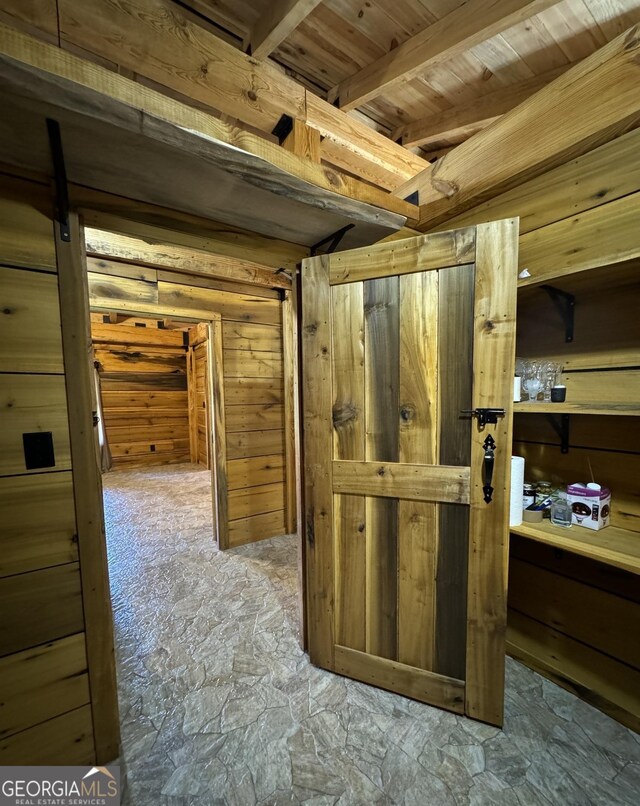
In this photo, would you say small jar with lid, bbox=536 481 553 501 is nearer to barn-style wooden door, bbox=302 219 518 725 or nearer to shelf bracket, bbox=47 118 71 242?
barn-style wooden door, bbox=302 219 518 725

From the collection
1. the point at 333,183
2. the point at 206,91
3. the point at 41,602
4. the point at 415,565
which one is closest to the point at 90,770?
the point at 41,602

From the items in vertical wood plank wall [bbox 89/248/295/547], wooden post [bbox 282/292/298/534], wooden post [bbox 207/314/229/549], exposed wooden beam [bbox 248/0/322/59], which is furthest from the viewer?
wooden post [bbox 282/292/298/534]

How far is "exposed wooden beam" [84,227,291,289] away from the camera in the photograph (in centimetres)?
216

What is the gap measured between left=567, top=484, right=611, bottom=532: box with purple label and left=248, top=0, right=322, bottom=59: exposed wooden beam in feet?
5.87

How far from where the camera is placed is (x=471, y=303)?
1.15 m

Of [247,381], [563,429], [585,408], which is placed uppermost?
[247,381]

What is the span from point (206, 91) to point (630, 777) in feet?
8.95

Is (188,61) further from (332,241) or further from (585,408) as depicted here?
(585,408)

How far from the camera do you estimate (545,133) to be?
1209 millimetres

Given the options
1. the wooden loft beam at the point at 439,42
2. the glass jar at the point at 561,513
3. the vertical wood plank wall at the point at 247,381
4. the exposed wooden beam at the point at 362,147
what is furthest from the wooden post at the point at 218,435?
the glass jar at the point at 561,513

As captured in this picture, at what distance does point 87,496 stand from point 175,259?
74.7 inches

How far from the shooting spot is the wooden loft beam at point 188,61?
94 cm

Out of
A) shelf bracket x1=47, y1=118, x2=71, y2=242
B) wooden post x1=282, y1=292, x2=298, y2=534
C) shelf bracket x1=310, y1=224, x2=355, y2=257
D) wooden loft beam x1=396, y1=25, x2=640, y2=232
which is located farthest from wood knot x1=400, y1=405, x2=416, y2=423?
wooden post x1=282, y1=292, x2=298, y2=534

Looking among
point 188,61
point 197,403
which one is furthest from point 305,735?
point 197,403
